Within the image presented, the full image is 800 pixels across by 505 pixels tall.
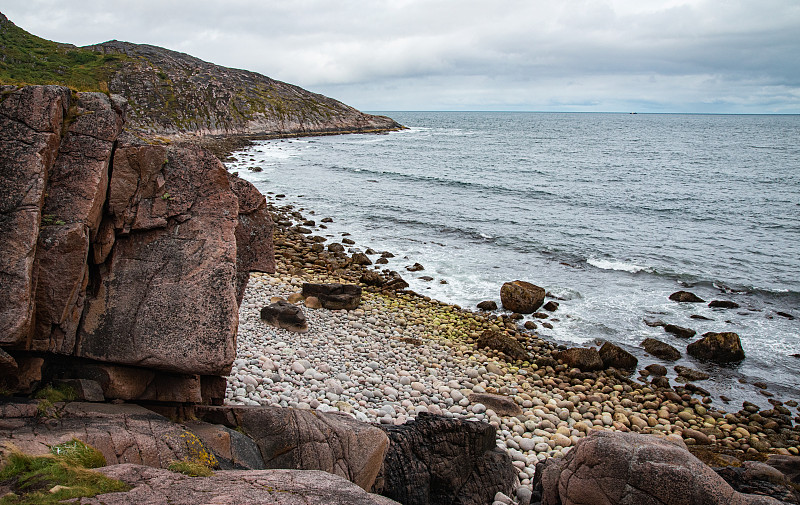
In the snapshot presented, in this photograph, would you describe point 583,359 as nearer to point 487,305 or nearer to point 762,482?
point 487,305

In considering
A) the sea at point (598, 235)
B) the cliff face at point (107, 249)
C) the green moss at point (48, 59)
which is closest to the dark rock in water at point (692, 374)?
the sea at point (598, 235)

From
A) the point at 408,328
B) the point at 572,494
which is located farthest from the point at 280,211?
the point at 572,494

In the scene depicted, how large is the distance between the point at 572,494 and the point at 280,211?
130ft

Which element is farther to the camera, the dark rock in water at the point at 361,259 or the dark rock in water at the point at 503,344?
the dark rock in water at the point at 361,259

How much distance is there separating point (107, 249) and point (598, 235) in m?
40.1

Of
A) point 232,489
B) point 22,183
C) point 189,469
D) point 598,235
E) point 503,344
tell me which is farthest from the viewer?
point 598,235

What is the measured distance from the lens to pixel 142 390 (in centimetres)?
1024

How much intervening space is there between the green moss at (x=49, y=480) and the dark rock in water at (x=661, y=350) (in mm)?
22423

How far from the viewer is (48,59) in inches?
3915

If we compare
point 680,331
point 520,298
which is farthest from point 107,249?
point 680,331

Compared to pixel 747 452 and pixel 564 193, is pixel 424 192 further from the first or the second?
pixel 747 452

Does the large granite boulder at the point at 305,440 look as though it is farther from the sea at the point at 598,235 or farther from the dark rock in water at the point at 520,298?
the dark rock in water at the point at 520,298

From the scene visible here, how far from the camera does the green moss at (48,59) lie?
278 ft

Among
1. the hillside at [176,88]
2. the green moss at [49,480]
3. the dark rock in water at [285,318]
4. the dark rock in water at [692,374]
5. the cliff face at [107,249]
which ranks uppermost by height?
the hillside at [176,88]
